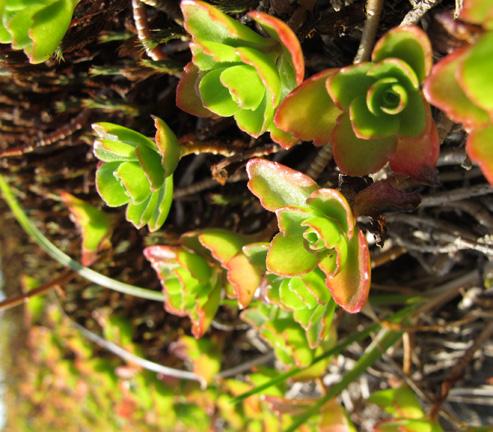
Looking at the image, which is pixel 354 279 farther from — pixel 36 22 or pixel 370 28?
pixel 36 22

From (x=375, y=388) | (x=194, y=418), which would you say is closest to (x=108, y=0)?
(x=375, y=388)

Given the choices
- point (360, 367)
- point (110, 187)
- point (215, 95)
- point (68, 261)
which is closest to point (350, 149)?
point (215, 95)

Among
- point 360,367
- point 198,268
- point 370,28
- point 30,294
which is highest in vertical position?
point 370,28

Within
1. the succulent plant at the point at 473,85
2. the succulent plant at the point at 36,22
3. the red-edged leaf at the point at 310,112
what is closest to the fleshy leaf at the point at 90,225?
the succulent plant at the point at 36,22

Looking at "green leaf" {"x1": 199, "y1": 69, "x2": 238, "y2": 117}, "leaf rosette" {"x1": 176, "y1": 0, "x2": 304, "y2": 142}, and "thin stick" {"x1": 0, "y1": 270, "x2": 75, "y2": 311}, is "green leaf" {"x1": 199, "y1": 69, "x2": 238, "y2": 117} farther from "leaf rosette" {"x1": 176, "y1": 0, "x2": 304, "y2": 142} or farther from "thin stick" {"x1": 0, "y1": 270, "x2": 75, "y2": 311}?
"thin stick" {"x1": 0, "y1": 270, "x2": 75, "y2": 311}

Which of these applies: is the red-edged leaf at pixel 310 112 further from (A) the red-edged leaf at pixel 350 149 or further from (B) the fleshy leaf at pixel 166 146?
(B) the fleshy leaf at pixel 166 146

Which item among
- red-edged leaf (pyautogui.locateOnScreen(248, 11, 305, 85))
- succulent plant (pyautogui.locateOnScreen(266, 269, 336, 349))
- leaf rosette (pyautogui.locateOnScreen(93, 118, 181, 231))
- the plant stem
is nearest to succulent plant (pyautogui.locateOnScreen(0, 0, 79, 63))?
leaf rosette (pyautogui.locateOnScreen(93, 118, 181, 231))

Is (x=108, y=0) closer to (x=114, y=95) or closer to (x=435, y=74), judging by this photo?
(x=114, y=95)
